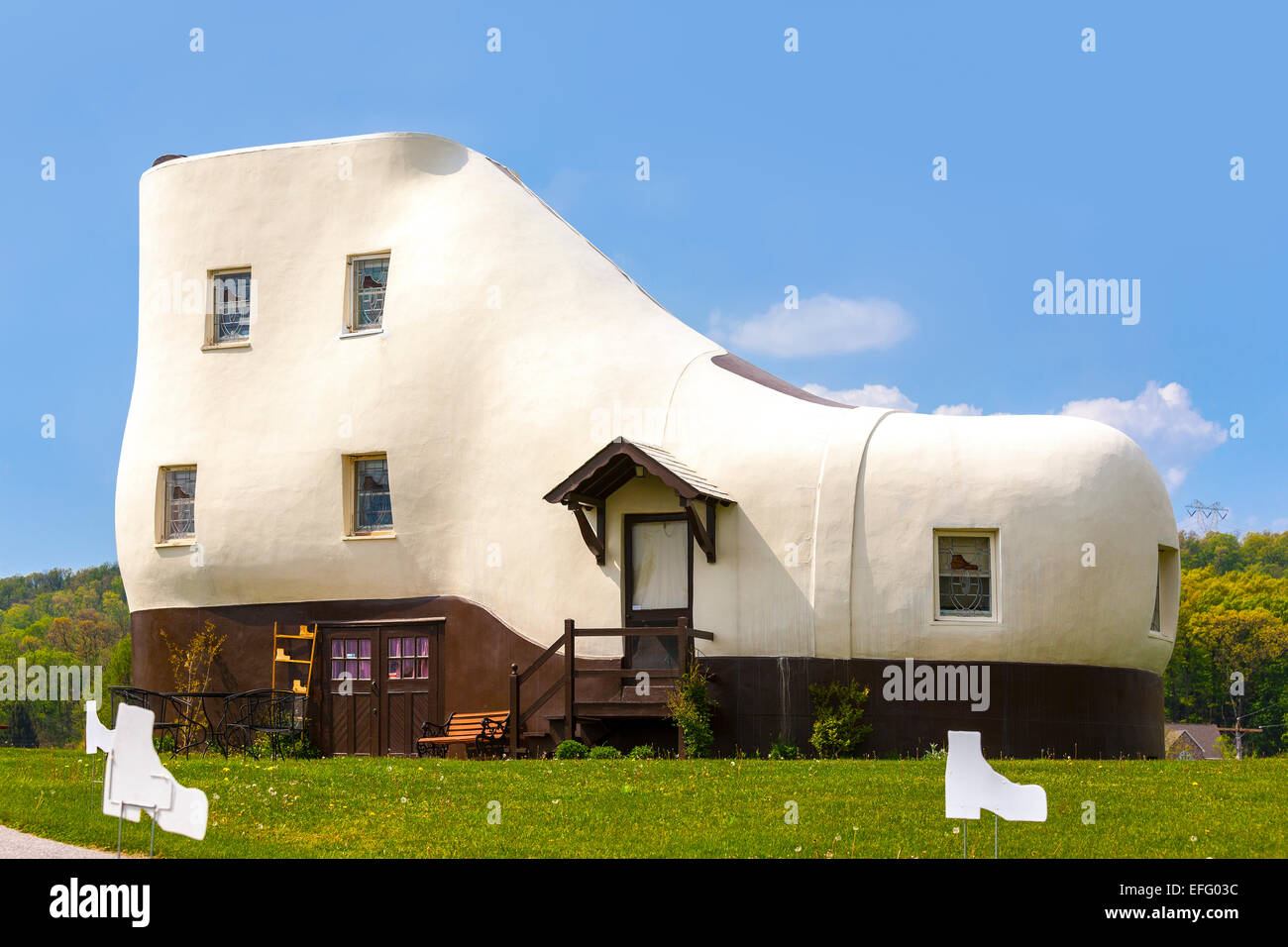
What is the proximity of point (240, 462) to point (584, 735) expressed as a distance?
25.5 feet

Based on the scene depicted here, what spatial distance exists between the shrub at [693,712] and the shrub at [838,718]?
1517mm

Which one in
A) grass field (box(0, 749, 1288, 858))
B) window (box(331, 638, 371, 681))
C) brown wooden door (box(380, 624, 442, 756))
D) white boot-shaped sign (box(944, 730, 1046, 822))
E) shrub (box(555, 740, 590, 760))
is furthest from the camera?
window (box(331, 638, 371, 681))

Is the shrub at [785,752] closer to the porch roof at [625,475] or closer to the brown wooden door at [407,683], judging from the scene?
the porch roof at [625,475]

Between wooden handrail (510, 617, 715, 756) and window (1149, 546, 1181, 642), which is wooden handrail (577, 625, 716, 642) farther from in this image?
window (1149, 546, 1181, 642)

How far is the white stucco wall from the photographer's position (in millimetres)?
21109

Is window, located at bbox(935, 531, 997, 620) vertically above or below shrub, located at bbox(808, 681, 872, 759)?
above

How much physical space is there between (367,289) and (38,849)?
15356mm

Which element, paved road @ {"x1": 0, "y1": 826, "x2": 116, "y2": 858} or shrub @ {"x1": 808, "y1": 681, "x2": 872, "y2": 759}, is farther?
shrub @ {"x1": 808, "y1": 681, "x2": 872, "y2": 759}

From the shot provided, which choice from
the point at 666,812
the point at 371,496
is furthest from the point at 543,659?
the point at 666,812

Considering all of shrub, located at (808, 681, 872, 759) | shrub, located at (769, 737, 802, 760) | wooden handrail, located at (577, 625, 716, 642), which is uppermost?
wooden handrail, located at (577, 625, 716, 642)

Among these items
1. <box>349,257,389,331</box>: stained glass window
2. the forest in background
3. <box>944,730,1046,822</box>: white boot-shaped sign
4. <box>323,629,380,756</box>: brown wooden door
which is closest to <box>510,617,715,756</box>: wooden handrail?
<box>323,629,380,756</box>: brown wooden door

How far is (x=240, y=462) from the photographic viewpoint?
969 inches

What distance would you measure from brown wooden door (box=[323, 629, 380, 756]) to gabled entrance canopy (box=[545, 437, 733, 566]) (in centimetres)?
457
